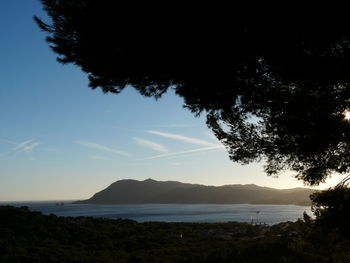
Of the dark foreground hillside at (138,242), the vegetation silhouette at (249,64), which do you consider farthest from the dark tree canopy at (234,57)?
the dark foreground hillside at (138,242)

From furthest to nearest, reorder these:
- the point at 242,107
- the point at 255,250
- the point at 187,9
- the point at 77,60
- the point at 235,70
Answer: the point at 255,250 < the point at 242,107 < the point at 77,60 < the point at 235,70 < the point at 187,9

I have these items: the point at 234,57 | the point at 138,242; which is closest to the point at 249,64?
the point at 234,57

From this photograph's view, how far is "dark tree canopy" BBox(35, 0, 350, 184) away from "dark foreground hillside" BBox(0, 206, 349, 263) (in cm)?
372

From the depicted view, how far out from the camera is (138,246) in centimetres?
3180

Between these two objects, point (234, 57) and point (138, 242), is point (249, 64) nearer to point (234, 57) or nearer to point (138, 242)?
point (234, 57)

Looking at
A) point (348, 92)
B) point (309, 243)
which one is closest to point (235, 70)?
point (348, 92)

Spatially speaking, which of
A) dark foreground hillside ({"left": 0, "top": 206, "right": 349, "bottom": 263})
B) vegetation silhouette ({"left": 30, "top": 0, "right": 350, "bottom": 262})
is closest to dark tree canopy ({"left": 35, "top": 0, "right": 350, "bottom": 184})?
vegetation silhouette ({"left": 30, "top": 0, "right": 350, "bottom": 262})

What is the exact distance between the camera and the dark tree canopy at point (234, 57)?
6.96 m

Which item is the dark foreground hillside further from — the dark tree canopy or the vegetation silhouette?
the dark tree canopy

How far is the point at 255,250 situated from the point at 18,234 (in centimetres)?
2070

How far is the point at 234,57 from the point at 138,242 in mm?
28395

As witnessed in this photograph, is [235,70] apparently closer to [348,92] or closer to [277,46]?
[277,46]

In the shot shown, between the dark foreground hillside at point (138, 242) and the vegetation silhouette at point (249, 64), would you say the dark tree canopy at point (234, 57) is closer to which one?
the vegetation silhouette at point (249, 64)

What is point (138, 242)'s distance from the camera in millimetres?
33500
